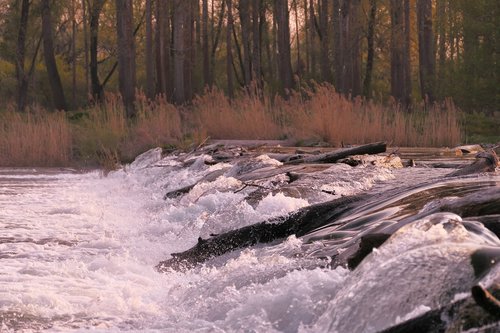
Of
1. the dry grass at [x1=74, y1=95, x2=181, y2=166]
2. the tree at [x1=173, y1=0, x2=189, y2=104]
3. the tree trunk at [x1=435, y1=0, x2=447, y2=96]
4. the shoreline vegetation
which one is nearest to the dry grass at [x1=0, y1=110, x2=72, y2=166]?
the shoreline vegetation

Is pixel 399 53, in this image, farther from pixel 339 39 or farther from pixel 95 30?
pixel 95 30

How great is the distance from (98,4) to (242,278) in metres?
28.7

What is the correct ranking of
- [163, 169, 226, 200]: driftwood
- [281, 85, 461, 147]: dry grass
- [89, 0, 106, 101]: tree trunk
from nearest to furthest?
[163, 169, 226, 200]: driftwood → [281, 85, 461, 147]: dry grass → [89, 0, 106, 101]: tree trunk

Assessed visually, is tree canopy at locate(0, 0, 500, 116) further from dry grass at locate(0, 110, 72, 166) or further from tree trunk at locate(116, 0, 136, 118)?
dry grass at locate(0, 110, 72, 166)

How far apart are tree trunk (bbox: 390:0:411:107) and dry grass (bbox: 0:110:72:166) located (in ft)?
46.6

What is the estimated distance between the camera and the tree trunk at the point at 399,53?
28539mm

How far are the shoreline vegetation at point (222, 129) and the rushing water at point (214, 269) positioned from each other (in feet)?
18.4

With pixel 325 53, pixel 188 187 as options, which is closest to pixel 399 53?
pixel 325 53

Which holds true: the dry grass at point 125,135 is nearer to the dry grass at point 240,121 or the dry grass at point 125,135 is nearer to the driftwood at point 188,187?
the dry grass at point 240,121

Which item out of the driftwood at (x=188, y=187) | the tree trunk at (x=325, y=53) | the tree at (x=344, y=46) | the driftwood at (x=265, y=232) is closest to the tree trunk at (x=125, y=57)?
the tree at (x=344, y=46)

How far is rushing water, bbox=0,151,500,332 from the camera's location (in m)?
3.02

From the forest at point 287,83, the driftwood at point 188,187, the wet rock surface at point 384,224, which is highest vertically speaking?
the forest at point 287,83

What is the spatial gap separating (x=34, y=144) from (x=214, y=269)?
11.9 meters

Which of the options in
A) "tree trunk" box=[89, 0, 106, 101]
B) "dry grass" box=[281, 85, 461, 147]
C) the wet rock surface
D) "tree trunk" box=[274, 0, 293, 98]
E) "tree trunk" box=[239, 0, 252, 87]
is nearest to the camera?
the wet rock surface
